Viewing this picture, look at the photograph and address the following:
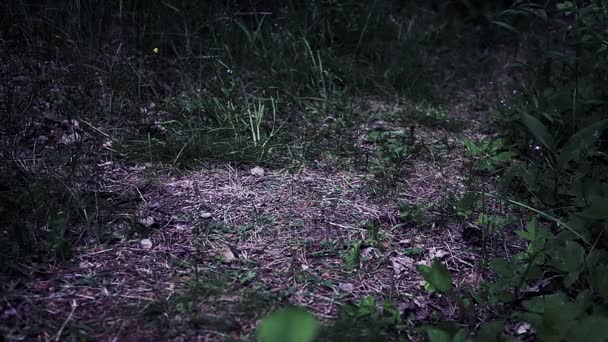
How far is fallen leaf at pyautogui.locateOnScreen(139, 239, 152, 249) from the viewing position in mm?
2233

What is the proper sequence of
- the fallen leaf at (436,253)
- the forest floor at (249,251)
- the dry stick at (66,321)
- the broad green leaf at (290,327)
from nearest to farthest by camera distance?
the broad green leaf at (290,327)
the dry stick at (66,321)
the forest floor at (249,251)
the fallen leaf at (436,253)

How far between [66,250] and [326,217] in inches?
41.5

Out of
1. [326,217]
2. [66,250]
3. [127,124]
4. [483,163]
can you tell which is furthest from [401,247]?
[127,124]

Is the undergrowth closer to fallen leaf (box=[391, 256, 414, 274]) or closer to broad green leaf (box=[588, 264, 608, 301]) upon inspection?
broad green leaf (box=[588, 264, 608, 301])

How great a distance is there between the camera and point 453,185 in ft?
9.46

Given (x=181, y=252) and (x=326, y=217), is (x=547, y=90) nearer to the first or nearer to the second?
(x=326, y=217)

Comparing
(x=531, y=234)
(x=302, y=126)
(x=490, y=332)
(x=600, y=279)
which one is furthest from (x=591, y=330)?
(x=302, y=126)

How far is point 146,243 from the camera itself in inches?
88.4

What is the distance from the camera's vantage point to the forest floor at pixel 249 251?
1.88 metres

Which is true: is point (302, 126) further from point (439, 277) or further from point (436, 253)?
point (439, 277)

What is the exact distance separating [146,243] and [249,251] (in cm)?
40

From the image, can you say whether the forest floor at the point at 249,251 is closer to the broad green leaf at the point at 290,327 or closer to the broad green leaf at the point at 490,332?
the broad green leaf at the point at 490,332

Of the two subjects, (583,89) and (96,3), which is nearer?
(583,89)

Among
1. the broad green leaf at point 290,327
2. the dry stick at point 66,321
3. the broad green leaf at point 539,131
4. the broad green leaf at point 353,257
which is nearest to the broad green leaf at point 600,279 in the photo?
the broad green leaf at point 539,131
